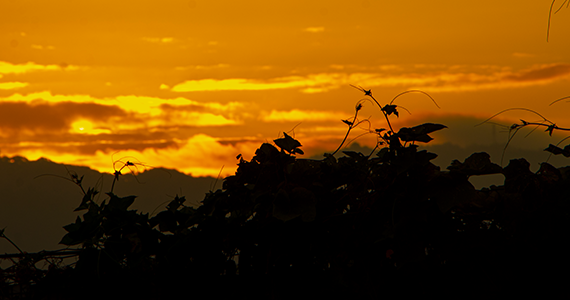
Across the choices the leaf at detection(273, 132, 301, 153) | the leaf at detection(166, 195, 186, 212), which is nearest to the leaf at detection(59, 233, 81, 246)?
the leaf at detection(166, 195, 186, 212)

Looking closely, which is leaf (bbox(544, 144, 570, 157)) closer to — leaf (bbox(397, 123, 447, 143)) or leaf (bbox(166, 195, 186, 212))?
leaf (bbox(397, 123, 447, 143))

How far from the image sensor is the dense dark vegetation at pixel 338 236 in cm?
251

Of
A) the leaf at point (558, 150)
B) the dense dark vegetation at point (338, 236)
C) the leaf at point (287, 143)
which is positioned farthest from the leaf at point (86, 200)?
the leaf at point (558, 150)

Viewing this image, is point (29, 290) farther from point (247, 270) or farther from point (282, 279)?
point (282, 279)

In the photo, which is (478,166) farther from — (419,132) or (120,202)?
(120,202)

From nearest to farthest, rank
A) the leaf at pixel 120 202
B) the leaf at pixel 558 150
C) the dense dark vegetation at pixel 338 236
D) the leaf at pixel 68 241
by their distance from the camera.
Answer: the dense dark vegetation at pixel 338 236, the leaf at pixel 558 150, the leaf at pixel 68 241, the leaf at pixel 120 202

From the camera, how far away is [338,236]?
2.63m

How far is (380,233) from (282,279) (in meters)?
0.58

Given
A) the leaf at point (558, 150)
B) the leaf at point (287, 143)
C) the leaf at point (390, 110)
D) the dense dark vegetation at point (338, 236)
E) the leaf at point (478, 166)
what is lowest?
the dense dark vegetation at point (338, 236)

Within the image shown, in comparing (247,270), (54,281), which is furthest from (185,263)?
(54,281)

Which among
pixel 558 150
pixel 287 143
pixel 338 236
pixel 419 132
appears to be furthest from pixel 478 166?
pixel 287 143

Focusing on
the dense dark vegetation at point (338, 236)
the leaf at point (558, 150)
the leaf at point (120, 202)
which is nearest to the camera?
the dense dark vegetation at point (338, 236)

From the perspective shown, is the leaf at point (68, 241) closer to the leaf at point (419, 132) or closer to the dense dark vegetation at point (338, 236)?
the dense dark vegetation at point (338, 236)

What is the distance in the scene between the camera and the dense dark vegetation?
2514mm
